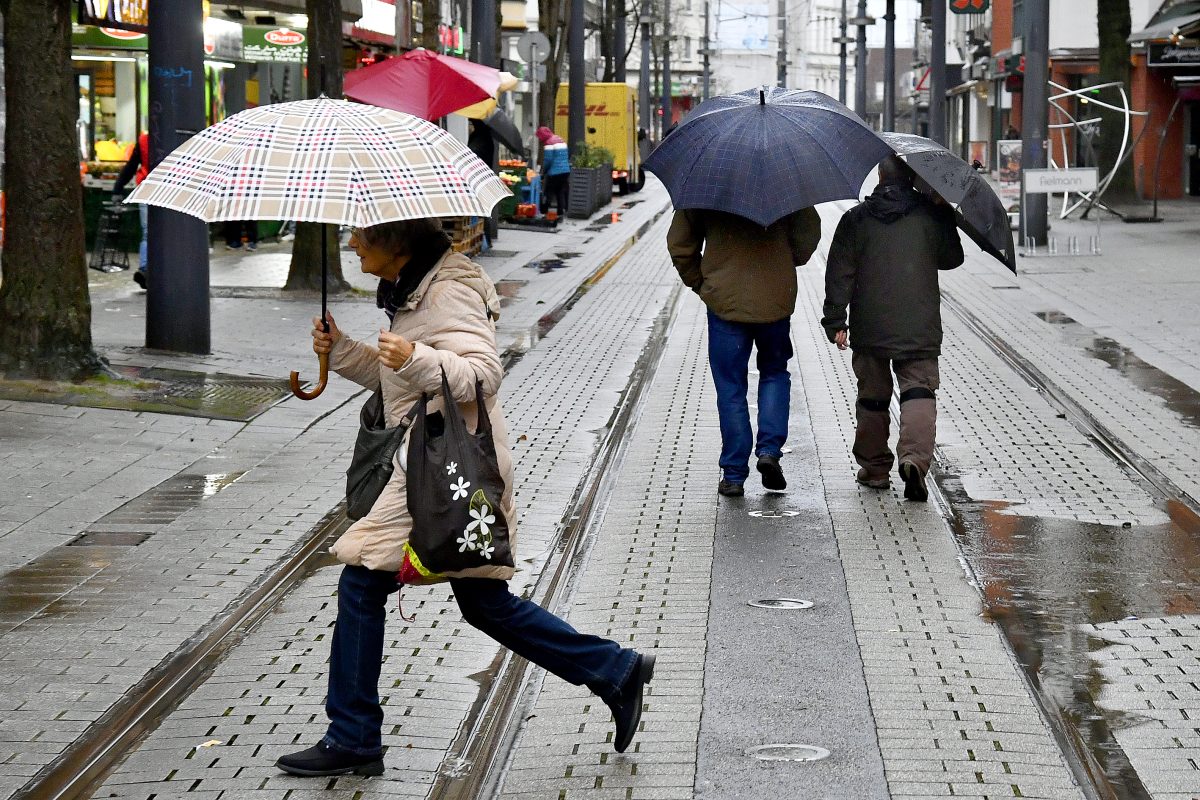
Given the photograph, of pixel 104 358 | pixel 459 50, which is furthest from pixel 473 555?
pixel 459 50

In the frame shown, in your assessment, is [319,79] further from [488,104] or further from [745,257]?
[745,257]

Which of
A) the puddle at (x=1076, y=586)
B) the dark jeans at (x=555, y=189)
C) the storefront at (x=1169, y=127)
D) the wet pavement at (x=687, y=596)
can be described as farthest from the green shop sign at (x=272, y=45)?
the storefront at (x=1169, y=127)

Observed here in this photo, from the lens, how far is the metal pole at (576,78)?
3447 centimetres

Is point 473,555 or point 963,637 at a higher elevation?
point 473,555

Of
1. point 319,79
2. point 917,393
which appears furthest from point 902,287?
point 319,79

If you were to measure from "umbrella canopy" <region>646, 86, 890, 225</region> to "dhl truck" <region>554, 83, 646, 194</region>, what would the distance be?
3367 cm

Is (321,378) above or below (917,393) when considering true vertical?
above

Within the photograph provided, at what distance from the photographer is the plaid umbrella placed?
444cm

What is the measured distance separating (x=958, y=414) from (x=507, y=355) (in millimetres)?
4069

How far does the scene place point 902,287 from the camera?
844cm

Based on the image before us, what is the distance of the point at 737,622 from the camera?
20.9 ft

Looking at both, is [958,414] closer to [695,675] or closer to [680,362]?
[680,362]

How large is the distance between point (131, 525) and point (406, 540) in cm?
370

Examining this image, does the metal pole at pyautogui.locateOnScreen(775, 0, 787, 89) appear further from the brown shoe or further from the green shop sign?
the brown shoe
